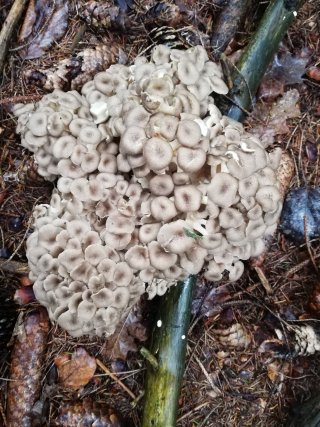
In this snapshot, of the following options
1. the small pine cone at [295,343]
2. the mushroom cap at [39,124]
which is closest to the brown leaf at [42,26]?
the mushroom cap at [39,124]

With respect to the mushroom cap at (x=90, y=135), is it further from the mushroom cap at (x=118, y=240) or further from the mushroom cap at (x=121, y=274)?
the mushroom cap at (x=121, y=274)

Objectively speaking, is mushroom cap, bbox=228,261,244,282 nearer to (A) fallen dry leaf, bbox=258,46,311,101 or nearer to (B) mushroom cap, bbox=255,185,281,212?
(B) mushroom cap, bbox=255,185,281,212

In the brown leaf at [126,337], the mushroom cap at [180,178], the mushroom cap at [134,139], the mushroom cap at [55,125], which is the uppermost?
the mushroom cap at [134,139]

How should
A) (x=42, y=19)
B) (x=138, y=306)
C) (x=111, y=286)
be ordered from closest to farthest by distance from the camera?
(x=111, y=286) < (x=138, y=306) < (x=42, y=19)

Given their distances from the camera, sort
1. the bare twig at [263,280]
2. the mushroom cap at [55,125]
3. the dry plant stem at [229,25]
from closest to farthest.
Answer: the mushroom cap at [55,125]
the bare twig at [263,280]
the dry plant stem at [229,25]

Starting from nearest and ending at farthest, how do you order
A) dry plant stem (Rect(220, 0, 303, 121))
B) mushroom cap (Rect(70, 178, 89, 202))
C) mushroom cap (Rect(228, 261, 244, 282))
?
mushroom cap (Rect(70, 178, 89, 202)) → mushroom cap (Rect(228, 261, 244, 282)) → dry plant stem (Rect(220, 0, 303, 121))

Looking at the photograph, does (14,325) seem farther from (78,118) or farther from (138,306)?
(78,118)

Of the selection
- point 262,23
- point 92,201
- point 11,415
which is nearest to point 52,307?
point 92,201

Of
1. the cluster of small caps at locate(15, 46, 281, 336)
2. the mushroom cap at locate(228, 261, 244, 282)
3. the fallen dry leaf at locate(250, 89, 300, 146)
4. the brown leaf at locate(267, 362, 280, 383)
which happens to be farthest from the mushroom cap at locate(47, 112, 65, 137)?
the brown leaf at locate(267, 362, 280, 383)
